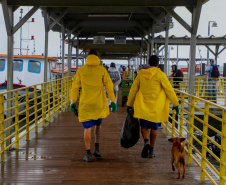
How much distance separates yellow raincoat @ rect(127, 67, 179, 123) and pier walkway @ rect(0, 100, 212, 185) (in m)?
0.88

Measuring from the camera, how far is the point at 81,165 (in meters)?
5.55

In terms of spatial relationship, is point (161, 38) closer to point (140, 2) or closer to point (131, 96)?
point (140, 2)

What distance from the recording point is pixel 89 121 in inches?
220

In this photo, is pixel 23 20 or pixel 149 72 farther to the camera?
pixel 23 20

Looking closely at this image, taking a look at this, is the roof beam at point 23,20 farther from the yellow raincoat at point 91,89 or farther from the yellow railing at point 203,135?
the yellow railing at point 203,135

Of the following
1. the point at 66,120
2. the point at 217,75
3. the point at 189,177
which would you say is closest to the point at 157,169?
the point at 189,177

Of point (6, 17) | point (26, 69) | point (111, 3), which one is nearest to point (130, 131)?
point (111, 3)

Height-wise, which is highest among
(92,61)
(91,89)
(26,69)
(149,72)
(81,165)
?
(26,69)

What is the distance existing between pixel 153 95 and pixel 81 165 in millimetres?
1689

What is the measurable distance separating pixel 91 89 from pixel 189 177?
2.10m

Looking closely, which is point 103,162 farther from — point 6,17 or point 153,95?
point 6,17

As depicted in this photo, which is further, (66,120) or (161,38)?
(161,38)

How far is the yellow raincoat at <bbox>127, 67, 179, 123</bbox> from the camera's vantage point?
544cm

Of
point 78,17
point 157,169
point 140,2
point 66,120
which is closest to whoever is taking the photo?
point 157,169
